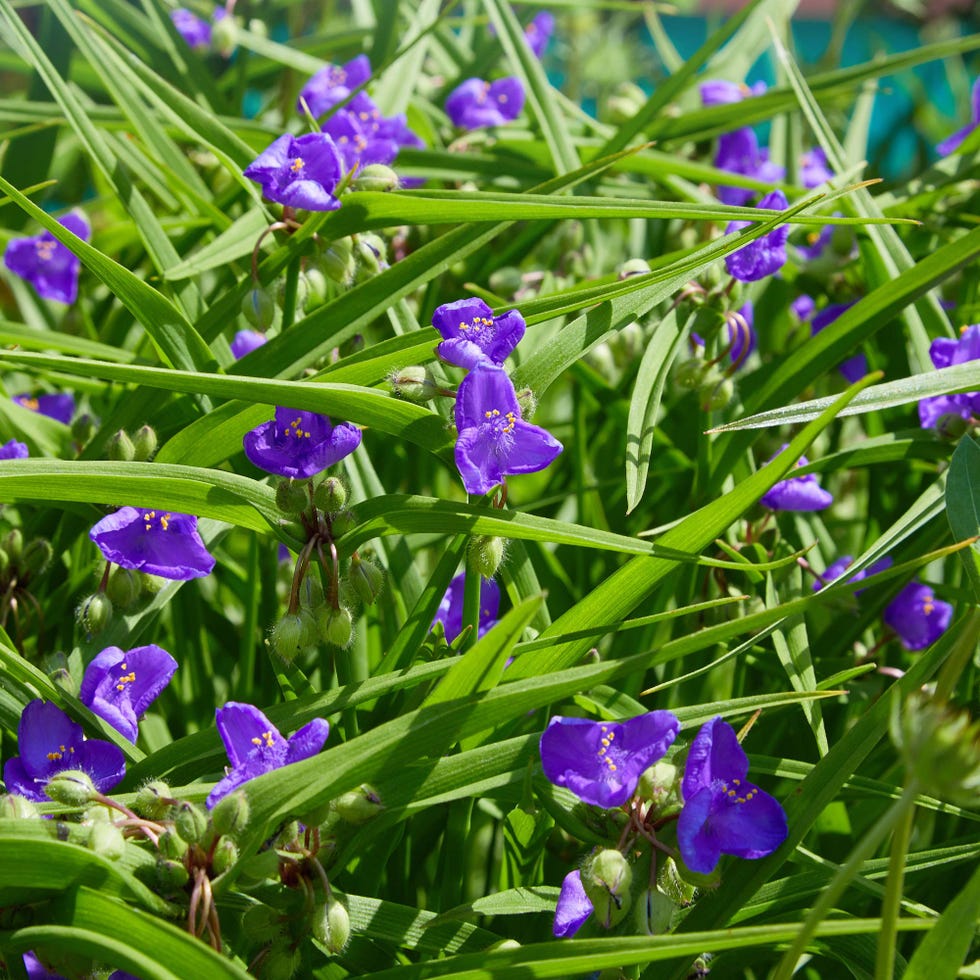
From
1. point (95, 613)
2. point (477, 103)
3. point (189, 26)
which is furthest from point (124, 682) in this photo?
point (189, 26)

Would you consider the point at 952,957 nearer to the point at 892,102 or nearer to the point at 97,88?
the point at 97,88

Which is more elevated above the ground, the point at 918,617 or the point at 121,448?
the point at 121,448

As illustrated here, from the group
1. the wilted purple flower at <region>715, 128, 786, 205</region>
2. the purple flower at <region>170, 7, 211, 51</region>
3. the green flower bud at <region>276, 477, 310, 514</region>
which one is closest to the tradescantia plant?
the green flower bud at <region>276, 477, 310, 514</region>

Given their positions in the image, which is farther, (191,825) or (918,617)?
(918,617)

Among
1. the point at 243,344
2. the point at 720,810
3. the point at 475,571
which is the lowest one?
the point at 720,810

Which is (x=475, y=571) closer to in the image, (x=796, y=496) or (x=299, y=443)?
(x=299, y=443)
